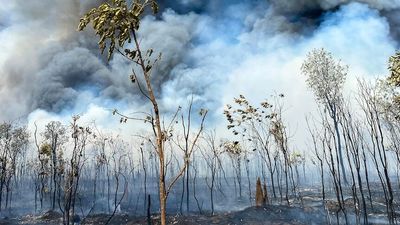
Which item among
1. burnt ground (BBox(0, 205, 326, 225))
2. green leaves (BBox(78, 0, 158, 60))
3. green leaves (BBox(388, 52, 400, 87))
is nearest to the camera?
green leaves (BBox(78, 0, 158, 60))

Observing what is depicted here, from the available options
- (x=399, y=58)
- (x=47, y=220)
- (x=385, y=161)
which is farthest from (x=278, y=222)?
(x=47, y=220)

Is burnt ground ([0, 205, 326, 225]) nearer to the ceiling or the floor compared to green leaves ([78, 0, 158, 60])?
nearer to the floor

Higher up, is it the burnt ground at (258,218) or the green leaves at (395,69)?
the green leaves at (395,69)

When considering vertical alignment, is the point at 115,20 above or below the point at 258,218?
above

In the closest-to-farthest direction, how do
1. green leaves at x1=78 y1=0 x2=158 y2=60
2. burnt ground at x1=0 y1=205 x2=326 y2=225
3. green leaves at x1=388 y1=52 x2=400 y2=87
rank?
green leaves at x1=78 y1=0 x2=158 y2=60 < green leaves at x1=388 y1=52 x2=400 y2=87 < burnt ground at x1=0 y1=205 x2=326 y2=225

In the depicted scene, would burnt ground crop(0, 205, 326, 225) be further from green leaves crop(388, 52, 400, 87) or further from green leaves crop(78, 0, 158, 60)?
green leaves crop(78, 0, 158, 60)

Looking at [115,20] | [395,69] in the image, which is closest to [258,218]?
[395,69]

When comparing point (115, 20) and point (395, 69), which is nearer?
point (115, 20)

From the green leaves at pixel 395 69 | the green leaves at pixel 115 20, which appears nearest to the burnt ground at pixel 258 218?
the green leaves at pixel 395 69

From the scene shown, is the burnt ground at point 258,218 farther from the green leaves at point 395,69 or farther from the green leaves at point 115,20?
the green leaves at point 115,20

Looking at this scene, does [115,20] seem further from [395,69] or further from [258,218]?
[258,218]

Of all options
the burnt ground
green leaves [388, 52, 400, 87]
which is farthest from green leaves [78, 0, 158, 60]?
the burnt ground

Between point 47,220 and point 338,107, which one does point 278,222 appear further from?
point 47,220

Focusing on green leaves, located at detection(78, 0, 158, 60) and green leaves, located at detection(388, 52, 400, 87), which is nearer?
green leaves, located at detection(78, 0, 158, 60)
